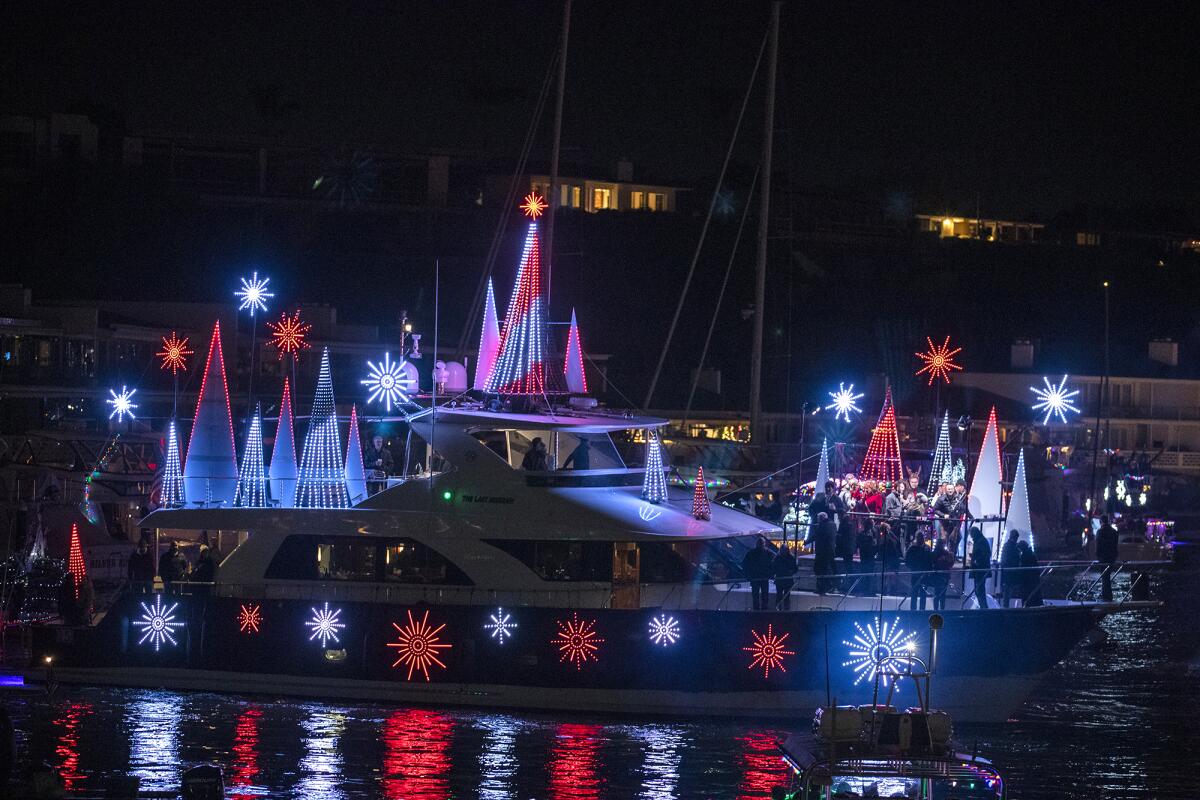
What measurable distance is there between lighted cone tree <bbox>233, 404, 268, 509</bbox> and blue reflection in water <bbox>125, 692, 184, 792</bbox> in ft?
9.94

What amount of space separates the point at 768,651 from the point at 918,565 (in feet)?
8.64

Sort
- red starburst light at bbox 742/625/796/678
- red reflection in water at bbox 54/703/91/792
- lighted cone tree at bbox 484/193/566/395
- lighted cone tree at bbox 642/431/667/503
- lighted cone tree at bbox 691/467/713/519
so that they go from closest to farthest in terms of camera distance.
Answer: red reflection in water at bbox 54/703/91/792 → red starburst light at bbox 742/625/796/678 → lighted cone tree at bbox 691/467/713/519 → lighted cone tree at bbox 642/431/667/503 → lighted cone tree at bbox 484/193/566/395

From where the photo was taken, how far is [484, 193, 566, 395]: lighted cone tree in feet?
75.3

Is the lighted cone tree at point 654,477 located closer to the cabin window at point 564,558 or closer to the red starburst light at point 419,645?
the cabin window at point 564,558

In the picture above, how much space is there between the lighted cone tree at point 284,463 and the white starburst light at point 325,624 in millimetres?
2097

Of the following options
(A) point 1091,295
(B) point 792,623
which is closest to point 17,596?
(B) point 792,623

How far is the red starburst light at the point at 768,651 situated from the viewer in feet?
69.5

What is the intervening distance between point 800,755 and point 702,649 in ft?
25.9

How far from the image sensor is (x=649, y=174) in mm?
79688

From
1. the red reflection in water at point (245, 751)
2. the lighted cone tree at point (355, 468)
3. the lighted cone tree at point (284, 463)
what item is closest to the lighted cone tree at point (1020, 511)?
the lighted cone tree at point (355, 468)

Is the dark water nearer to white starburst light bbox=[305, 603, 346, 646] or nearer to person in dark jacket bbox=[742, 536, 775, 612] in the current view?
white starburst light bbox=[305, 603, 346, 646]

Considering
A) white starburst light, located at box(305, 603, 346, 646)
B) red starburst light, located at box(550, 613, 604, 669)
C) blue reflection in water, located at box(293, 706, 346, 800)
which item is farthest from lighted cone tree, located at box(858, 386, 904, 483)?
blue reflection in water, located at box(293, 706, 346, 800)

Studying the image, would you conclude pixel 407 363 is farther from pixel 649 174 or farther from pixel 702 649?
pixel 649 174

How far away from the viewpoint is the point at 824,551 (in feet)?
73.5
